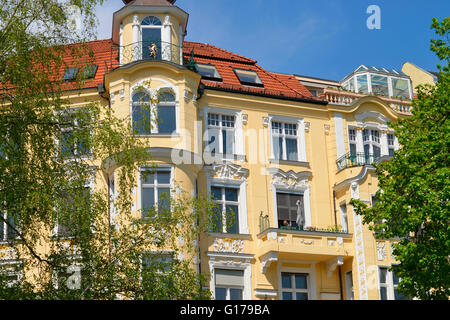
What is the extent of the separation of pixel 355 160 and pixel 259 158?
424 cm

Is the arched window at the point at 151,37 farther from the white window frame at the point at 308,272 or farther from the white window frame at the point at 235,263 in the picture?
the white window frame at the point at 308,272

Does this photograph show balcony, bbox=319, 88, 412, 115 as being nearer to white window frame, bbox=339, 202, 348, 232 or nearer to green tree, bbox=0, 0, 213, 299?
white window frame, bbox=339, 202, 348, 232

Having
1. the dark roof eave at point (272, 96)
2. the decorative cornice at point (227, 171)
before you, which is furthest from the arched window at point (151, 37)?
the decorative cornice at point (227, 171)

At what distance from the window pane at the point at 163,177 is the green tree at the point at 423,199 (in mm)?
6961

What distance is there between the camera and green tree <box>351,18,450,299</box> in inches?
994

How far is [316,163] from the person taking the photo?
33031mm

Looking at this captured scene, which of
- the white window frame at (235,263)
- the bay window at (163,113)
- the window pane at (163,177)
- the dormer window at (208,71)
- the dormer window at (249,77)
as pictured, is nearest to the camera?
the window pane at (163,177)

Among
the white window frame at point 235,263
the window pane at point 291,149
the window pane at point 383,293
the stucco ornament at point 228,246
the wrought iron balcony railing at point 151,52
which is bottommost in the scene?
the window pane at point 383,293

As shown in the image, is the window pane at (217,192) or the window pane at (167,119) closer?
the window pane at (167,119)

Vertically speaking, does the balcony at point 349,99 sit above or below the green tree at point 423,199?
above

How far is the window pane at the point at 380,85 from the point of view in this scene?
38219mm

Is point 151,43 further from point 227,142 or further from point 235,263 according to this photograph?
point 235,263

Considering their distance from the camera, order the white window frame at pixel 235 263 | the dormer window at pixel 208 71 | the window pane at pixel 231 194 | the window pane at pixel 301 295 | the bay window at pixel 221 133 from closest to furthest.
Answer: the white window frame at pixel 235 263
the window pane at pixel 301 295
the window pane at pixel 231 194
the bay window at pixel 221 133
the dormer window at pixel 208 71
